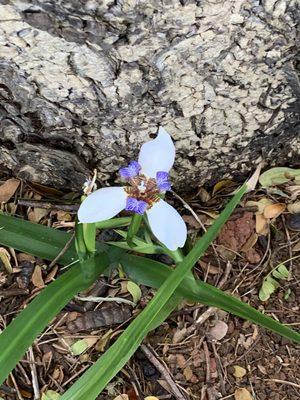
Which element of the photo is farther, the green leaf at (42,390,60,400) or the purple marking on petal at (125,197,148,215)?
the green leaf at (42,390,60,400)

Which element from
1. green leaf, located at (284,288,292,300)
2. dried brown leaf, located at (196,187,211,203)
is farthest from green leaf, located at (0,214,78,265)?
green leaf, located at (284,288,292,300)

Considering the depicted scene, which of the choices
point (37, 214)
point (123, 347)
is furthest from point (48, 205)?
point (123, 347)

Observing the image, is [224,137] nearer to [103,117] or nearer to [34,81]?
[103,117]

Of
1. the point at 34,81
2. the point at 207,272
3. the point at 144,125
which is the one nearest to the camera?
the point at 34,81

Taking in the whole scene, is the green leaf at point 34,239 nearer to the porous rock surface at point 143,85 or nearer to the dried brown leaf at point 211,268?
the porous rock surface at point 143,85

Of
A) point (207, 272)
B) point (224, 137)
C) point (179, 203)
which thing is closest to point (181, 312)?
point (207, 272)

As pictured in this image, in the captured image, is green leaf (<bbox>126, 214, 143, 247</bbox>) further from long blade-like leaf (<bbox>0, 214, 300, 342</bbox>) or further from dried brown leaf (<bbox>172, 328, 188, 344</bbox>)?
dried brown leaf (<bbox>172, 328, 188, 344</bbox>)

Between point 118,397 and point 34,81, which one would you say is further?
point 118,397
